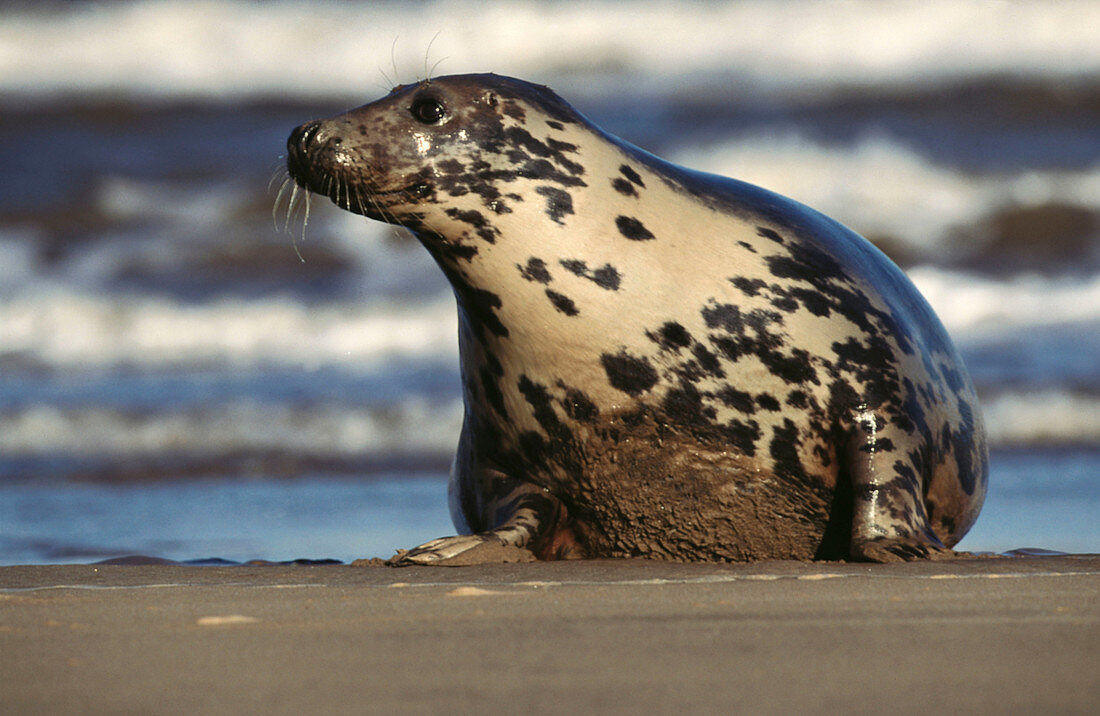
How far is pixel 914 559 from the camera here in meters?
3.70

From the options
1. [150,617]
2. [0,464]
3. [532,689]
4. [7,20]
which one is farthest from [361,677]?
[7,20]

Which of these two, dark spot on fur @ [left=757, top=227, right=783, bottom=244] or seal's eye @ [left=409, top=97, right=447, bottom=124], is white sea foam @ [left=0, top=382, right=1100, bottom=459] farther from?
seal's eye @ [left=409, top=97, right=447, bottom=124]

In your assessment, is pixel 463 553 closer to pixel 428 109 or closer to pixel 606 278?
pixel 606 278

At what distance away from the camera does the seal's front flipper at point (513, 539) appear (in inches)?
155

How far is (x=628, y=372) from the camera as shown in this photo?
163 inches

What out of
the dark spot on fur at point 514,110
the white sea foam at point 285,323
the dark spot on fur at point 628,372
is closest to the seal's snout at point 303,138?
the dark spot on fur at point 514,110


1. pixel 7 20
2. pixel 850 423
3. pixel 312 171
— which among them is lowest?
pixel 850 423

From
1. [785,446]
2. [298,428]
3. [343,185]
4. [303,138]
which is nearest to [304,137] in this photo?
[303,138]

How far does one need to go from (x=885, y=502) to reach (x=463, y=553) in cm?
115

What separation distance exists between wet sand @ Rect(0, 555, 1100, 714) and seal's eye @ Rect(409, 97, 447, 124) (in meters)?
1.43

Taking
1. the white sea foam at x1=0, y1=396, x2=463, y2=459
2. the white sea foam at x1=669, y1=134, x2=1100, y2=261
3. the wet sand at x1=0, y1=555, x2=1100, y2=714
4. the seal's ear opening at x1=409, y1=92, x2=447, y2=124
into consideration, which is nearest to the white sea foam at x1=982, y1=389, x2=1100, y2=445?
the white sea foam at x1=669, y1=134, x2=1100, y2=261

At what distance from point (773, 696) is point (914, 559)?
6.80ft

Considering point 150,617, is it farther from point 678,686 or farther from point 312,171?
point 312,171

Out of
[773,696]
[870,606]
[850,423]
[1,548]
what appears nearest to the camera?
[773,696]
